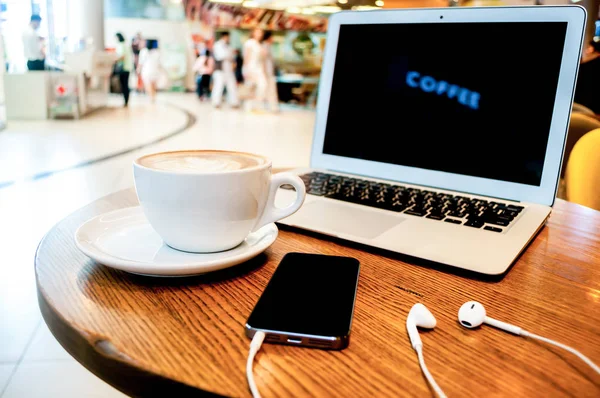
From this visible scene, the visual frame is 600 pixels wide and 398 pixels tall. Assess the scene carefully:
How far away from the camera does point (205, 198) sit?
0.46 m

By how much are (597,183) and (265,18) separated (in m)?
11.4

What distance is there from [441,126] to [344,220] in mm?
320

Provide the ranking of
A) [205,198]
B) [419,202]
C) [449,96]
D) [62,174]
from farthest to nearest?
[62,174] → [449,96] → [419,202] → [205,198]

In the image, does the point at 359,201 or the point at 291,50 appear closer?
the point at 359,201

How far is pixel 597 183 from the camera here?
1.13 m

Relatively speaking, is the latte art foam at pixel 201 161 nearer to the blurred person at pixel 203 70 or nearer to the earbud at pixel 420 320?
the earbud at pixel 420 320

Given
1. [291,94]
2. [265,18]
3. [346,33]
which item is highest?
[265,18]

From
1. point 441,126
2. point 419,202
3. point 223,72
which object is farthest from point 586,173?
point 223,72

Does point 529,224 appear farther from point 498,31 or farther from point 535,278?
point 498,31

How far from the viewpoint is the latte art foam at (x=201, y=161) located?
502 mm

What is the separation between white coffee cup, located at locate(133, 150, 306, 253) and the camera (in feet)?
1.49

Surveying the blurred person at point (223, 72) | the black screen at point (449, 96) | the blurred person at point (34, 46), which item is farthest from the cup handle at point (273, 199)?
the blurred person at point (223, 72)

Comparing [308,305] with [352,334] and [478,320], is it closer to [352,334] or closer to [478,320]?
[352,334]

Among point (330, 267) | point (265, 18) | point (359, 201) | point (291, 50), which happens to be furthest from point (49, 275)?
point (265, 18)
